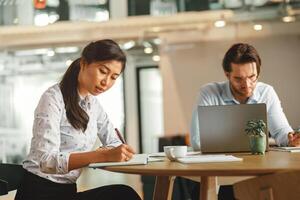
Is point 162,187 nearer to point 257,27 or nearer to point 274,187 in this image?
point 274,187

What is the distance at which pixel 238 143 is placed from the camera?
92.2 inches

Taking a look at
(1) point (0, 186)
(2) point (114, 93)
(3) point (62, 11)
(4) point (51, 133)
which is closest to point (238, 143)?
(4) point (51, 133)

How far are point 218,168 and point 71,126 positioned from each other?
0.69 meters

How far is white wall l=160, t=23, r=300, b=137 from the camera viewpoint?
8.55 m

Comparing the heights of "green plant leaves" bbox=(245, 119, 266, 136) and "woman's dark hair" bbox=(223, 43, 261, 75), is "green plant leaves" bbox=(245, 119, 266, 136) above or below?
below

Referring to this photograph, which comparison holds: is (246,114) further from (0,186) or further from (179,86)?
(179,86)

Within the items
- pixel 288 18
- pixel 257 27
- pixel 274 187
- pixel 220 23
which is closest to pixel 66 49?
pixel 220 23

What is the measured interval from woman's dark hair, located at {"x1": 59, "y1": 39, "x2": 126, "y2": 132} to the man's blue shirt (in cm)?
85

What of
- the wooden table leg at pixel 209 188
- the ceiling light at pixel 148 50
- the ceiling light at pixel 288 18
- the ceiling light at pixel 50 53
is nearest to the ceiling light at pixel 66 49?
the ceiling light at pixel 50 53

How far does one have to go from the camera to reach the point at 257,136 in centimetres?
225

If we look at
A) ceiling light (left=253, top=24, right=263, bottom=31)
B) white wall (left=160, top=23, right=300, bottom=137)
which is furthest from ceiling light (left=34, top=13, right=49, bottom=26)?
ceiling light (left=253, top=24, right=263, bottom=31)

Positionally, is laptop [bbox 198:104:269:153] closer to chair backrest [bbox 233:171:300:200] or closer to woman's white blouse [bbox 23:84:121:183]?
woman's white blouse [bbox 23:84:121:183]

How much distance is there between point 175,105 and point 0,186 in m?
7.06

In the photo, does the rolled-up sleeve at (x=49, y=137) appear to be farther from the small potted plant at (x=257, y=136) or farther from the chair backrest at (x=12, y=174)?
the small potted plant at (x=257, y=136)
